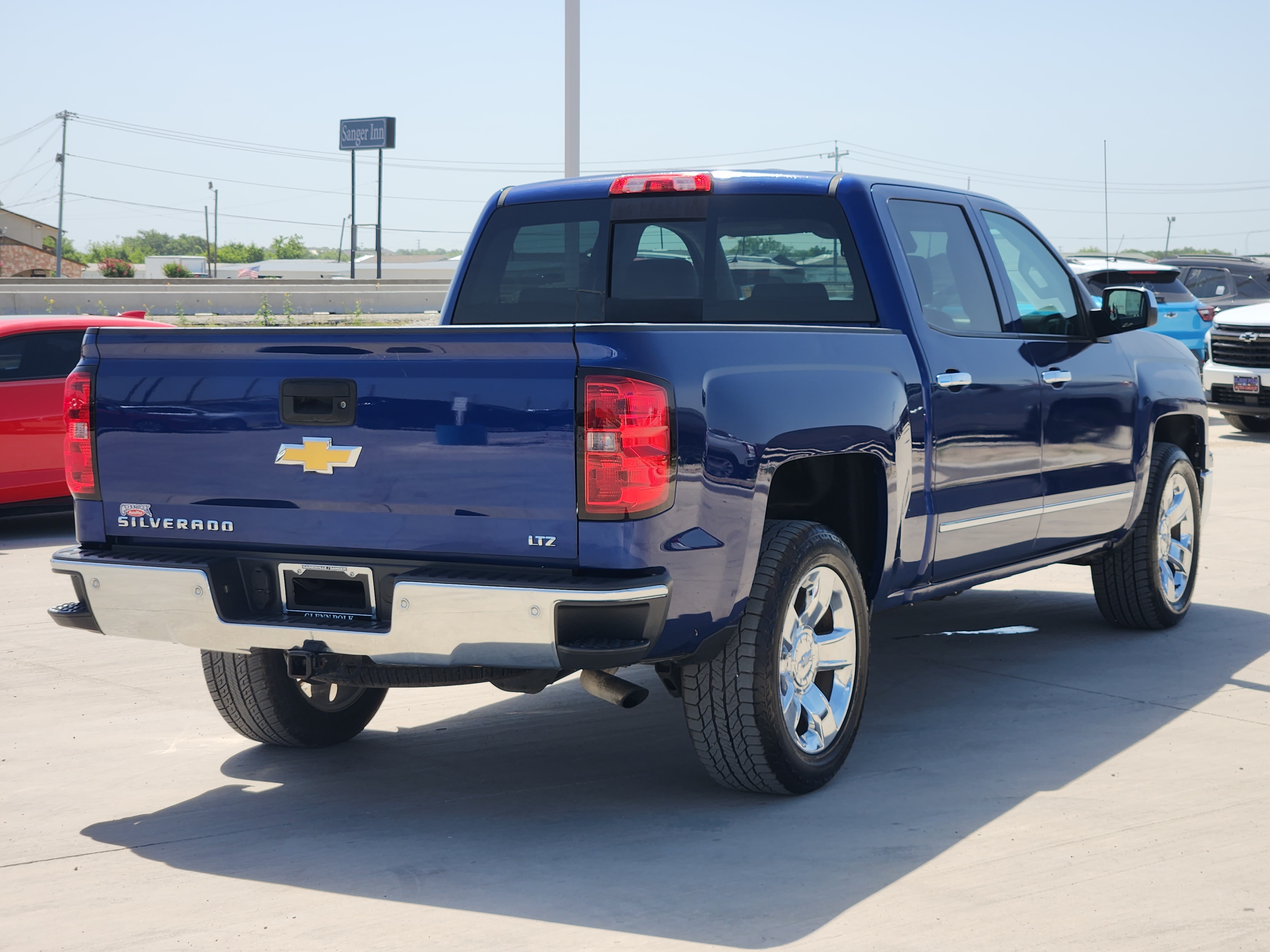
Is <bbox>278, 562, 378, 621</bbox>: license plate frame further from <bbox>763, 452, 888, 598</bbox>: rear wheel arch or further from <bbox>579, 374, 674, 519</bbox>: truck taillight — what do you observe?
<bbox>763, 452, 888, 598</bbox>: rear wheel arch

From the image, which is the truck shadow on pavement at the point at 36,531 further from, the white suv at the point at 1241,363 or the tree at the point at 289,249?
the tree at the point at 289,249

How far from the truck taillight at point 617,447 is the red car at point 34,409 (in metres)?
7.46

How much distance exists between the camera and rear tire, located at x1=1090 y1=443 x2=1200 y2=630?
23.6 feet

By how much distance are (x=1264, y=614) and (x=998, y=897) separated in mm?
4704

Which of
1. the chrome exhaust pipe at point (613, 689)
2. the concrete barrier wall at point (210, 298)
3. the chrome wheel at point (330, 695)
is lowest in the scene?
the chrome wheel at point (330, 695)

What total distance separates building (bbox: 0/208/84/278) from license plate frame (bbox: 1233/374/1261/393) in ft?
286

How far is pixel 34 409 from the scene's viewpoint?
35.2 feet

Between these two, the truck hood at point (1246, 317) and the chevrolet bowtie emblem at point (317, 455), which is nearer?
the chevrolet bowtie emblem at point (317, 455)

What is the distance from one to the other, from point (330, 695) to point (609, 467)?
2109mm

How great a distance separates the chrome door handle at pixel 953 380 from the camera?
535 cm

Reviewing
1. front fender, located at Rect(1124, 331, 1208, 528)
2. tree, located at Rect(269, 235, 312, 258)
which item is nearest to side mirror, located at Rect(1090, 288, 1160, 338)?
front fender, located at Rect(1124, 331, 1208, 528)

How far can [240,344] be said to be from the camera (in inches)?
171

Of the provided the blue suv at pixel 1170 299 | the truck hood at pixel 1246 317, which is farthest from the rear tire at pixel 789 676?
the blue suv at pixel 1170 299

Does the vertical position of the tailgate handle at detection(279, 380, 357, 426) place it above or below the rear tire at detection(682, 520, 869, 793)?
above
